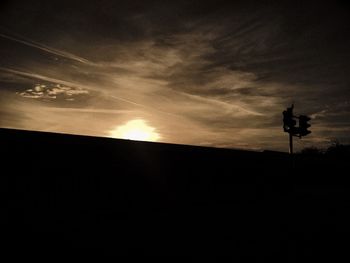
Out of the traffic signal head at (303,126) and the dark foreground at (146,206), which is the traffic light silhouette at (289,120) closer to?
the traffic signal head at (303,126)

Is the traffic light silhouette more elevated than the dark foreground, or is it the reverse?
the traffic light silhouette

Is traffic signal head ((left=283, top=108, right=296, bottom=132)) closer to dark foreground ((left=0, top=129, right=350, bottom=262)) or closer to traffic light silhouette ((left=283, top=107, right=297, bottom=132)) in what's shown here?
traffic light silhouette ((left=283, top=107, right=297, bottom=132))

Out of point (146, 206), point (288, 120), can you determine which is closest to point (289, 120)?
point (288, 120)

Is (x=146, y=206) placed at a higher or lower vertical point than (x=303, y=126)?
lower

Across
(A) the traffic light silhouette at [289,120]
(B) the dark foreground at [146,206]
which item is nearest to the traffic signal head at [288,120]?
(A) the traffic light silhouette at [289,120]

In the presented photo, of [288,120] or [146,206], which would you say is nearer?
[146,206]

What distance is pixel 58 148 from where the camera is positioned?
6129 mm

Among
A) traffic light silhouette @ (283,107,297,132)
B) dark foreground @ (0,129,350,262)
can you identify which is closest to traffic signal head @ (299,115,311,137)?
traffic light silhouette @ (283,107,297,132)

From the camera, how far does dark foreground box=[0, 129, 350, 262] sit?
563cm

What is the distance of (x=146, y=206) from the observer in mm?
7562

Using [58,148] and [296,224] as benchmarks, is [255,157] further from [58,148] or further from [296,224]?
[58,148]

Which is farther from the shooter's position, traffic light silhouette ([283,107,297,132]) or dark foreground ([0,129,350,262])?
traffic light silhouette ([283,107,297,132])

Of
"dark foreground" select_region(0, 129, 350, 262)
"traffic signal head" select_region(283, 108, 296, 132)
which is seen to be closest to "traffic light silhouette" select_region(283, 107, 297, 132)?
"traffic signal head" select_region(283, 108, 296, 132)

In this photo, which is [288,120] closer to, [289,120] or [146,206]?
[289,120]
